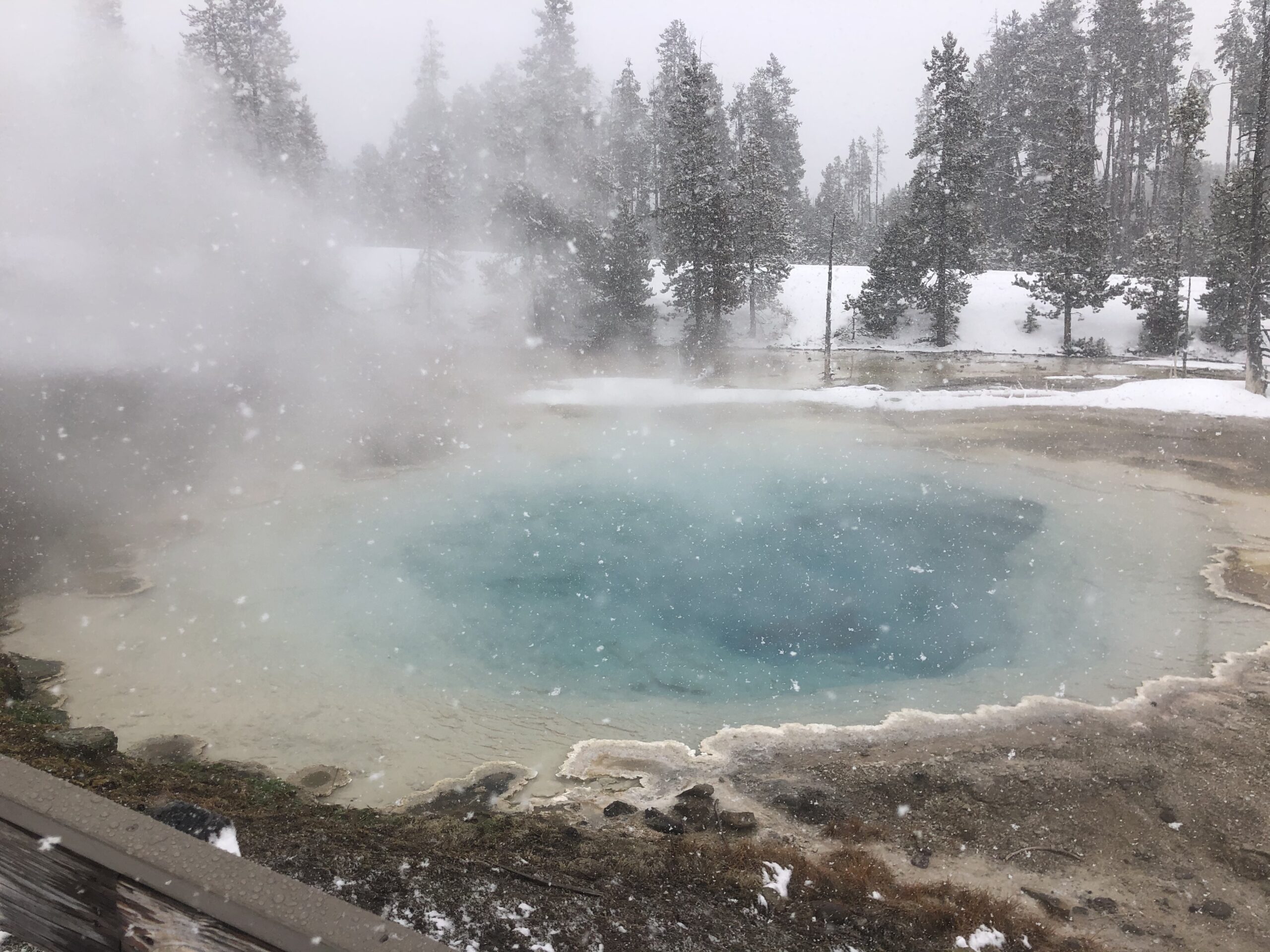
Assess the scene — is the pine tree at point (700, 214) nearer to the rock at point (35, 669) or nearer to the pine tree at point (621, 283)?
the pine tree at point (621, 283)

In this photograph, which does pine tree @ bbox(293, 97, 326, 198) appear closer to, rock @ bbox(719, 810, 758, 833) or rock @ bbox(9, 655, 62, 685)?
rock @ bbox(9, 655, 62, 685)

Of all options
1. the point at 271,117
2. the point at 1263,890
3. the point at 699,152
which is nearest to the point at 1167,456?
the point at 1263,890

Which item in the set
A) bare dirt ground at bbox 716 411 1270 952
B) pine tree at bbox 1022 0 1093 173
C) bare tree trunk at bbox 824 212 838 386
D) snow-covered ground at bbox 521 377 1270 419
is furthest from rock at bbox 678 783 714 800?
pine tree at bbox 1022 0 1093 173

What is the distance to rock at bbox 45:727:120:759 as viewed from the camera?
6.70m

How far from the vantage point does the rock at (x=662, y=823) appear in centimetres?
690

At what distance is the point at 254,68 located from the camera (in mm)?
35875

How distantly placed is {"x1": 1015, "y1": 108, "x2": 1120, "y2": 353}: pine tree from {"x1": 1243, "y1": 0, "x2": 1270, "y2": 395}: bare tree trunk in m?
7.85

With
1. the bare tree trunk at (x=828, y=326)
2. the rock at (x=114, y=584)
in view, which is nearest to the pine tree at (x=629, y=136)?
the bare tree trunk at (x=828, y=326)

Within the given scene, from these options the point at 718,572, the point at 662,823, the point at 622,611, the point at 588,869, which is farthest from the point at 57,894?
the point at 718,572

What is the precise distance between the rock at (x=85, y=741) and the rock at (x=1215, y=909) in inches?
371

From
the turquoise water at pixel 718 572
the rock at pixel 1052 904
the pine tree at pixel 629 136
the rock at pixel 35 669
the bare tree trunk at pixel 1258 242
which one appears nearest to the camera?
the rock at pixel 1052 904

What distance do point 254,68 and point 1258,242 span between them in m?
41.5

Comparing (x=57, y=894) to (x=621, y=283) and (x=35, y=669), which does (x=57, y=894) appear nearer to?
(x=35, y=669)

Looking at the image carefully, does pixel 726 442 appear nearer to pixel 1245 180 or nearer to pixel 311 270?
pixel 1245 180
